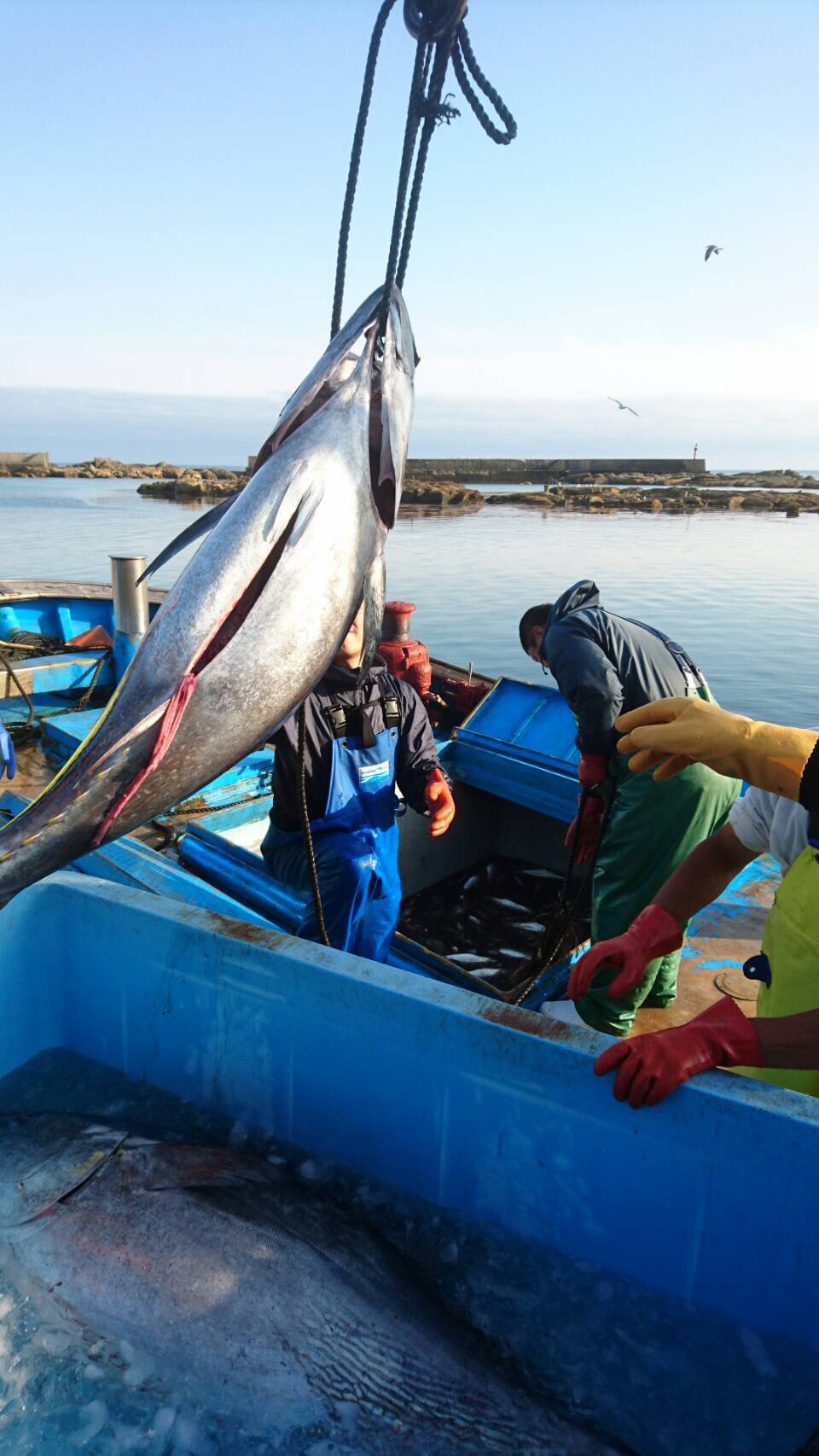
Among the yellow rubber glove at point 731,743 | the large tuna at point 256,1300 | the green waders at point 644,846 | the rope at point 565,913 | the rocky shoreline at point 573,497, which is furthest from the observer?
the rocky shoreline at point 573,497

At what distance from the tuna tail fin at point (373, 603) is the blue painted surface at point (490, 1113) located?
0.88 metres

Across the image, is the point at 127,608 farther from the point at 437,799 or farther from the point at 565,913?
the point at 565,913

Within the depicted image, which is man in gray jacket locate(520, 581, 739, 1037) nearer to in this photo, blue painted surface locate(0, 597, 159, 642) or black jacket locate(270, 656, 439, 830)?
black jacket locate(270, 656, 439, 830)

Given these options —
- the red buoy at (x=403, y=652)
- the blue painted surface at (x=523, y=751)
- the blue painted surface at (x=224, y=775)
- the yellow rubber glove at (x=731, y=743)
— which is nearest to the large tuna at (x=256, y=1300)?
→ the yellow rubber glove at (x=731, y=743)

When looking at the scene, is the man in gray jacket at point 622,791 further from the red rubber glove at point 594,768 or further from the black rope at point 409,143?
the black rope at point 409,143

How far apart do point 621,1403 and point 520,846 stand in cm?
530

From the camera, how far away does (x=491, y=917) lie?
6.33 metres

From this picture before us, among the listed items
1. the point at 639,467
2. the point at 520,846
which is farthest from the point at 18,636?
the point at 639,467

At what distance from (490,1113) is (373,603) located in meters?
1.35

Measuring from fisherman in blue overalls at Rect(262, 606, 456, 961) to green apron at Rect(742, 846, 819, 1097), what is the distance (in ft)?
5.61

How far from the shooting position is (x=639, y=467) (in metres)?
114

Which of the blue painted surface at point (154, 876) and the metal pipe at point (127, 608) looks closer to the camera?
the blue painted surface at point (154, 876)

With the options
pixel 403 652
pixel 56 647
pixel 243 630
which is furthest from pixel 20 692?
pixel 243 630

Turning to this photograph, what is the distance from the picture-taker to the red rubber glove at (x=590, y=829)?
186 inches
